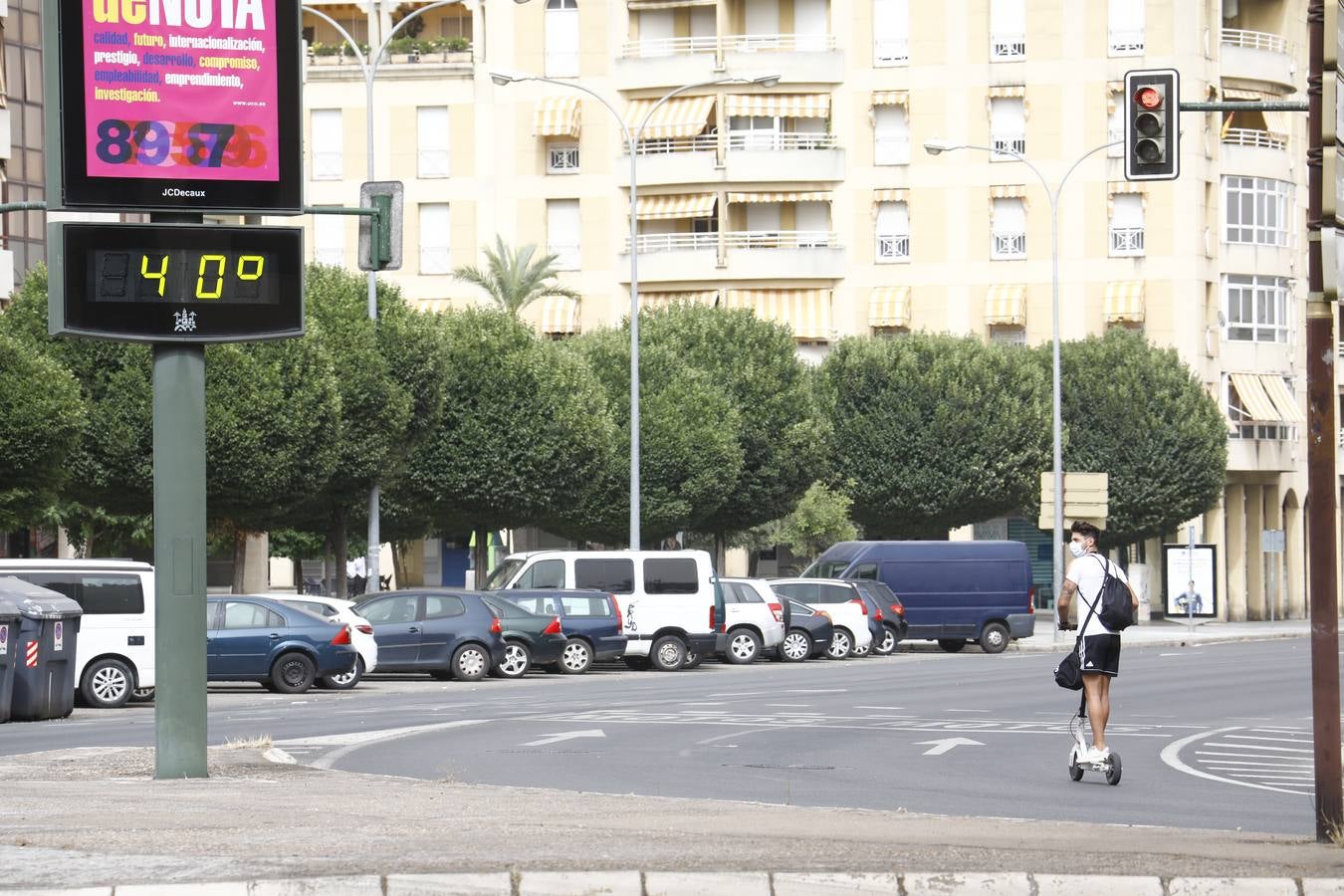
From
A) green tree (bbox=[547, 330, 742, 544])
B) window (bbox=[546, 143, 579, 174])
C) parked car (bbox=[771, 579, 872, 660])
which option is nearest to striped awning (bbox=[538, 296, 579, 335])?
window (bbox=[546, 143, 579, 174])

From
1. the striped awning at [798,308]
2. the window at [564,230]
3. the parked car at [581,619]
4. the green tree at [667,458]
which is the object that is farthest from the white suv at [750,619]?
the window at [564,230]

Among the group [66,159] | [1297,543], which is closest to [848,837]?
[66,159]

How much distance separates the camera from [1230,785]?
1686 centimetres

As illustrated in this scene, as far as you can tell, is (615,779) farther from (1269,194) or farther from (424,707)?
(1269,194)

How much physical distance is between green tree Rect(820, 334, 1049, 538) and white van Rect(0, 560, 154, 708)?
122ft

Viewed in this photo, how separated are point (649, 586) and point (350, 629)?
25.1 ft

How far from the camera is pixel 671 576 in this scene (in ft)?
124

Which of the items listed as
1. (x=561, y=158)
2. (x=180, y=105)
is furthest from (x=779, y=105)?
(x=180, y=105)

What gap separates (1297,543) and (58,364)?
47.5m

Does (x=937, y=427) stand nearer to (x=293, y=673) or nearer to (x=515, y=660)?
(x=515, y=660)

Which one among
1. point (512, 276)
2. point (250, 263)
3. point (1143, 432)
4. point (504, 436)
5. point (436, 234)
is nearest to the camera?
point (250, 263)

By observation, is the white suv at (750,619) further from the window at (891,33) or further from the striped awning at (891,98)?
the window at (891,33)

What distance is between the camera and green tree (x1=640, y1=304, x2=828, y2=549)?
59.0 m

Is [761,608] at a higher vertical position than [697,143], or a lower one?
lower
